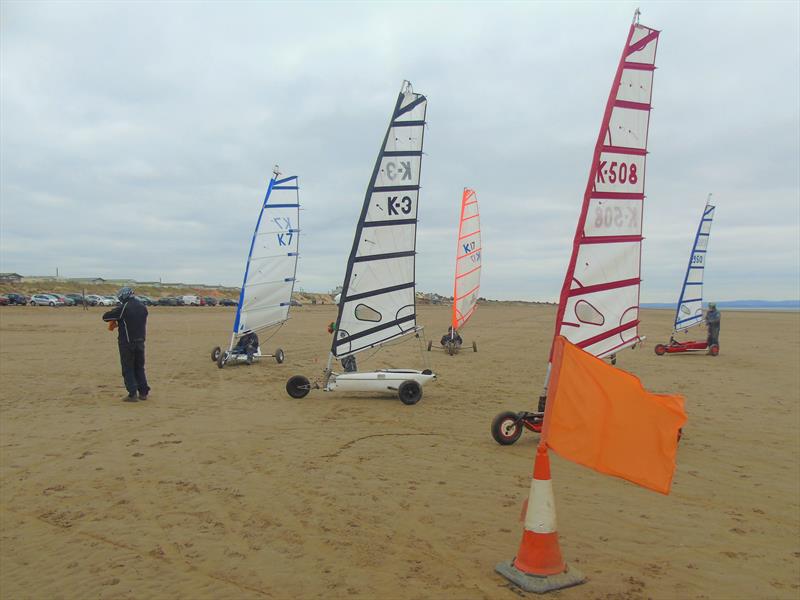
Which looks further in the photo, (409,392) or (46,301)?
(46,301)

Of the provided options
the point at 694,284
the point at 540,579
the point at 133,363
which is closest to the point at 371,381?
the point at 133,363

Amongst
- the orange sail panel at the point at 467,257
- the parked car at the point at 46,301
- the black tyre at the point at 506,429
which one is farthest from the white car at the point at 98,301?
the black tyre at the point at 506,429

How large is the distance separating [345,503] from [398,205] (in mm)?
5989

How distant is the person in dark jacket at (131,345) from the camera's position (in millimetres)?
8836

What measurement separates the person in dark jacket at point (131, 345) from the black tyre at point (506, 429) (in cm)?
569

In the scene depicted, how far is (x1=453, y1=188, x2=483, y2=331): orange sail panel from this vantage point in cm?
1884

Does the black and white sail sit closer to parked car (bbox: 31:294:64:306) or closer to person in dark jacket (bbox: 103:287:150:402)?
person in dark jacket (bbox: 103:287:150:402)

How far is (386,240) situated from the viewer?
960 centimetres

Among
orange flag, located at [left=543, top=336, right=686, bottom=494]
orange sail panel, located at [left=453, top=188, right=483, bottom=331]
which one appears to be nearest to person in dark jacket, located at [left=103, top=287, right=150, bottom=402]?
orange flag, located at [left=543, top=336, right=686, bottom=494]

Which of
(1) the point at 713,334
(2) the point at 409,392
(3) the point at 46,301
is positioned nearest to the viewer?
(2) the point at 409,392

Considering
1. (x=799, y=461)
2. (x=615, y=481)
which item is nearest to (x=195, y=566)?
(x=615, y=481)

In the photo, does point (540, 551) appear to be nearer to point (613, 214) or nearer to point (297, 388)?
point (613, 214)

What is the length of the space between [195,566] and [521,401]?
22.7 feet

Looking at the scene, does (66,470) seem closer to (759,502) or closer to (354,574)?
(354,574)
